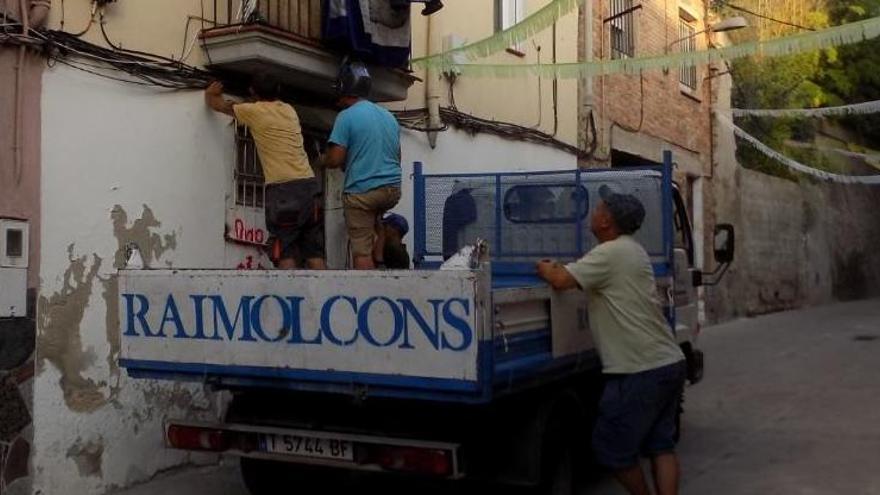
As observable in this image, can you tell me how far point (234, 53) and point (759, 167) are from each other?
1576 cm

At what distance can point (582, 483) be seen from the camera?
631cm

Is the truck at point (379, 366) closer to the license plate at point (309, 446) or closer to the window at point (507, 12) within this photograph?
the license plate at point (309, 446)

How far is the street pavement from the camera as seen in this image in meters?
6.23

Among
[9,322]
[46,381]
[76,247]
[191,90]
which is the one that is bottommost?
[46,381]

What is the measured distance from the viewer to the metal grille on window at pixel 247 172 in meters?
7.16

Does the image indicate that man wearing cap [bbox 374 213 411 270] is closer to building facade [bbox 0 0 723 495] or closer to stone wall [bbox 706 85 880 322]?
building facade [bbox 0 0 723 495]

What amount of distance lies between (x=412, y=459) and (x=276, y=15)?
3791mm

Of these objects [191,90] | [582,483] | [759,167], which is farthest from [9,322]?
[759,167]

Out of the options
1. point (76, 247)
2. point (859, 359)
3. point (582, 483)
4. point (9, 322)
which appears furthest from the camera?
point (859, 359)

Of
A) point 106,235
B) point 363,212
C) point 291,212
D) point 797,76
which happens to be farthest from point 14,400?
point 797,76

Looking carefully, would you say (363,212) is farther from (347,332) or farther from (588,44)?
(588,44)

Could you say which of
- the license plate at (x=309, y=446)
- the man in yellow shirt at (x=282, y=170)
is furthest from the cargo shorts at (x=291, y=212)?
the license plate at (x=309, y=446)

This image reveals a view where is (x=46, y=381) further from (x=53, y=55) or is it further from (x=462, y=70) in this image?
(x=462, y=70)

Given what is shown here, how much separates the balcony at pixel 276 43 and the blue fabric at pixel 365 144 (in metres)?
0.78
